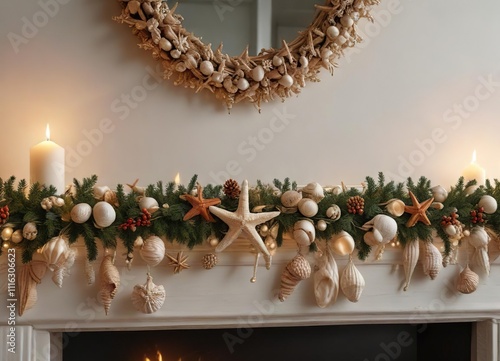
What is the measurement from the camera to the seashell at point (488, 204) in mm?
1262

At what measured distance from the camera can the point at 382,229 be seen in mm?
1198

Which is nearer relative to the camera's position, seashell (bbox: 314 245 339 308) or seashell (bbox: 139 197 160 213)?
seashell (bbox: 139 197 160 213)

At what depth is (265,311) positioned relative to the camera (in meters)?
1.28

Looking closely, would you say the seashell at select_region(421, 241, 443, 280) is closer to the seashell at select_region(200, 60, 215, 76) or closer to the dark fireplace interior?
the dark fireplace interior

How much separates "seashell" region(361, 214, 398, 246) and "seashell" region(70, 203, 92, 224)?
0.66m

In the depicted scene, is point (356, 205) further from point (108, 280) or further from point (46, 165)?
point (46, 165)

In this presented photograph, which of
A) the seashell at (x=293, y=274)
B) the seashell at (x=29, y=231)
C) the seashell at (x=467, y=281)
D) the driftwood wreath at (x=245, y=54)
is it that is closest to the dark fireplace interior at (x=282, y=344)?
the seashell at (x=467, y=281)

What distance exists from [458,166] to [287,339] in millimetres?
738

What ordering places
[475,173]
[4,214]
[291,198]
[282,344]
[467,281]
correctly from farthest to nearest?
[282,344] < [475,173] < [467,281] < [291,198] < [4,214]

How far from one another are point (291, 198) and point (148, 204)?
13.1 inches

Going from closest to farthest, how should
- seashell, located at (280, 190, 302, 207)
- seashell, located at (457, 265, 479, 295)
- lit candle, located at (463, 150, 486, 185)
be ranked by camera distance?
seashell, located at (280, 190, 302, 207), seashell, located at (457, 265, 479, 295), lit candle, located at (463, 150, 486, 185)

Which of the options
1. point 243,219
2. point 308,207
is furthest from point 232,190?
point 308,207

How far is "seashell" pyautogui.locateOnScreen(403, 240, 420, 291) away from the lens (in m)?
1.27

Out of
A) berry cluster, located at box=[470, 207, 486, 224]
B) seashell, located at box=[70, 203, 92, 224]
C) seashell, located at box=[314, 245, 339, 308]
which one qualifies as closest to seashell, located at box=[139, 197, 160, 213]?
seashell, located at box=[70, 203, 92, 224]
